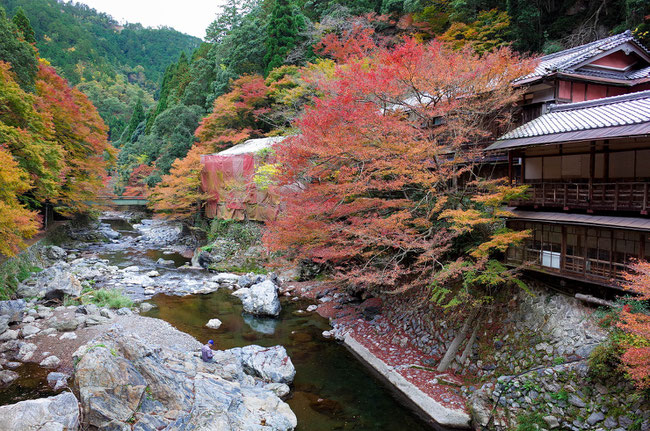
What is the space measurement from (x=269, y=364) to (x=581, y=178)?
1023 centimetres

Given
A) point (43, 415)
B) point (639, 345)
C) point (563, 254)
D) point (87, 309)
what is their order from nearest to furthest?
point (43, 415) < point (639, 345) < point (563, 254) < point (87, 309)

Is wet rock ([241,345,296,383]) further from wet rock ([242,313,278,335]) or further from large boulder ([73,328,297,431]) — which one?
wet rock ([242,313,278,335])

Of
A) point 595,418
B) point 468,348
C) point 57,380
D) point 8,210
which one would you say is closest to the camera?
point 595,418

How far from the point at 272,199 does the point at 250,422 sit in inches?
617

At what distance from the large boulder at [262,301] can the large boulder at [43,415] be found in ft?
29.8

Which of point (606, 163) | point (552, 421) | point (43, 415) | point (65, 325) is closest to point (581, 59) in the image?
point (606, 163)

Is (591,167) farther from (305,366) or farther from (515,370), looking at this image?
(305,366)

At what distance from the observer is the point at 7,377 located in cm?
984

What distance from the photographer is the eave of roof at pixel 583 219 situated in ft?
27.5

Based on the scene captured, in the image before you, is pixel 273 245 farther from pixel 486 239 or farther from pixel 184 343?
pixel 486 239

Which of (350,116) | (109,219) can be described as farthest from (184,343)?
(109,219)

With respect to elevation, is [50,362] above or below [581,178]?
below

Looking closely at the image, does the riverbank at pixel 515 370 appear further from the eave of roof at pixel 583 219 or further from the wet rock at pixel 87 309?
the wet rock at pixel 87 309

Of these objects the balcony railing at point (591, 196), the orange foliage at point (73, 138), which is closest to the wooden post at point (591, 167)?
the balcony railing at point (591, 196)
